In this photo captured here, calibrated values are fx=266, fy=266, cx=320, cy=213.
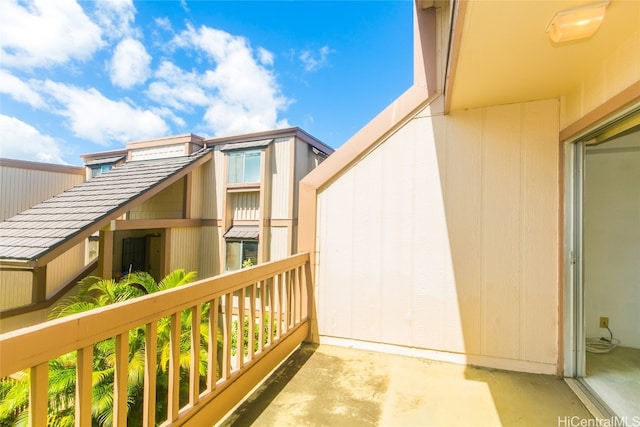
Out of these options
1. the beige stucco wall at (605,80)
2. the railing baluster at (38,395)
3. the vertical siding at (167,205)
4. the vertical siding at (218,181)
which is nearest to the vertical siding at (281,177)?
the vertical siding at (218,181)

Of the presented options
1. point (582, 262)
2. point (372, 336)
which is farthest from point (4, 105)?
point (582, 262)

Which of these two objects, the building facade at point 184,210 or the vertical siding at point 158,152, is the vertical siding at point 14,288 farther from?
the vertical siding at point 158,152

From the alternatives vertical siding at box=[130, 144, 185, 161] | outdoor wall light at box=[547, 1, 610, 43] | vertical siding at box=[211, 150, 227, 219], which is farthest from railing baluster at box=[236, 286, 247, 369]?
vertical siding at box=[130, 144, 185, 161]

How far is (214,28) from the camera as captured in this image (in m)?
7.34

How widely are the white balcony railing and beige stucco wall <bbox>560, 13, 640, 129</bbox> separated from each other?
2324 millimetres

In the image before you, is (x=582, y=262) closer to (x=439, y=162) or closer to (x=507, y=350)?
(x=507, y=350)

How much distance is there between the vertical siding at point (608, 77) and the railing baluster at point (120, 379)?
249 centimetres

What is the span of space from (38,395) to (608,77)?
9.68 feet

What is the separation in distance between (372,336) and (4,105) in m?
5.23

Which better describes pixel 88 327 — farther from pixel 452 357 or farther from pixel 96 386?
pixel 452 357

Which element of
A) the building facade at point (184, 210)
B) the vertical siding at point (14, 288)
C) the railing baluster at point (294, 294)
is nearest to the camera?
the railing baluster at point (294, 294)

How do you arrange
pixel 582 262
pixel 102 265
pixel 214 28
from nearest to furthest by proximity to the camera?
pixel 582 262
pixel 102 265
pixel 214 28

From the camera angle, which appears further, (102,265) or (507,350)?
(102,265)

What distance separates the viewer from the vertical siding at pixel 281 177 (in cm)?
739
